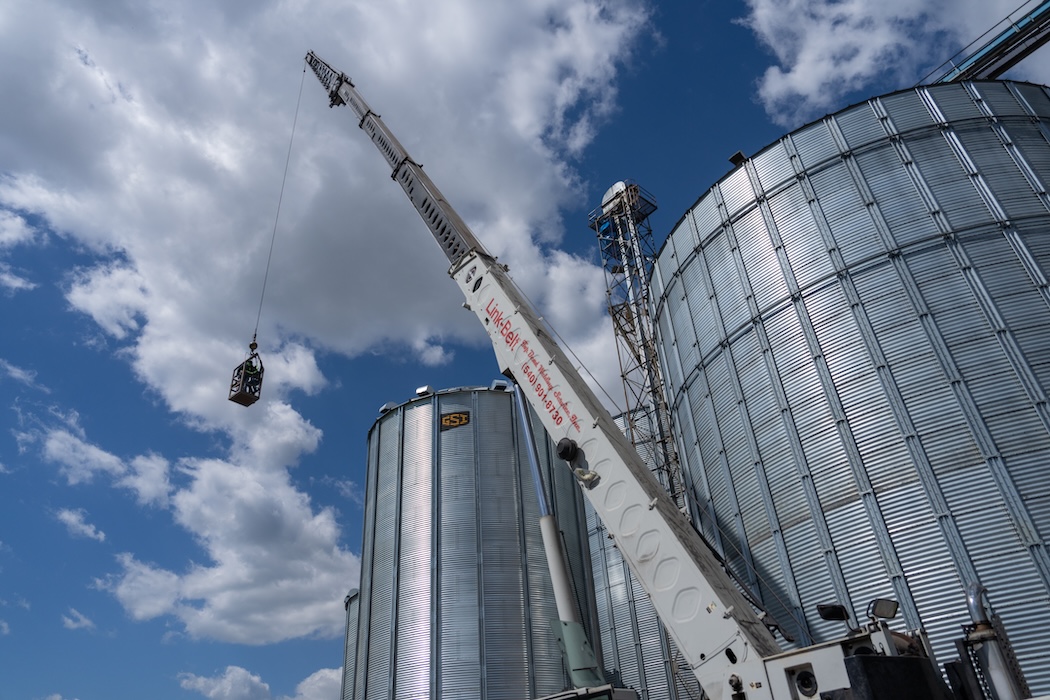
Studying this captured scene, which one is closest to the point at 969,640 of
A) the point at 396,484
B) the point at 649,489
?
the point at 649,489

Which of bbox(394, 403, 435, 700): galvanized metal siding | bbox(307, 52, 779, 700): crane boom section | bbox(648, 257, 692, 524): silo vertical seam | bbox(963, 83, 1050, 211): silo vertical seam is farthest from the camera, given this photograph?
→ bbox(394, 403, 435, 700): galvanized metal siding

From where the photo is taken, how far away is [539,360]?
15.1 meters

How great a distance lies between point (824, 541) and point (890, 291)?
738 cm

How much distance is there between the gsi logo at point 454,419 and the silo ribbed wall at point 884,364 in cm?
1095

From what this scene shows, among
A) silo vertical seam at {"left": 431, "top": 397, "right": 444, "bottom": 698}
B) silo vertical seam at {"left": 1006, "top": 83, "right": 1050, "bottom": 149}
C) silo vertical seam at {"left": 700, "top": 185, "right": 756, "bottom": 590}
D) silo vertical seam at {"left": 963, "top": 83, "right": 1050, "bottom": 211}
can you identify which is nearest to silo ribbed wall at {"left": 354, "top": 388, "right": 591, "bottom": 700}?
silo vertical seam at {"left": 431, "top": 397, "right": 444, "bottom": 698}

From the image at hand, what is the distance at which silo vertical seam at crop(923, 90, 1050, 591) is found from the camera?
16094 millimetres

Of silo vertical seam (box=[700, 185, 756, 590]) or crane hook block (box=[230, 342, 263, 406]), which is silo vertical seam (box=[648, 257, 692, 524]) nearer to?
silo vertical seam (box=[700, 185, 756, 590])

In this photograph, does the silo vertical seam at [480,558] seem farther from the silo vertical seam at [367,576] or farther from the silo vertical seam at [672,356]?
the silo vertical seam at [672,356]

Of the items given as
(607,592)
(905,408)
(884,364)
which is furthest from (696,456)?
(607,592)

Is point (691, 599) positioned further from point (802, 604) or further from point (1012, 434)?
point (1012, 434)

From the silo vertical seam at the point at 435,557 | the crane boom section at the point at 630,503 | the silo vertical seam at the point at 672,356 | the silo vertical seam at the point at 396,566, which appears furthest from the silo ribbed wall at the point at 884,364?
the silo vertical seam at the point at 396,566

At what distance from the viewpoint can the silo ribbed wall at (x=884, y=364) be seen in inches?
664

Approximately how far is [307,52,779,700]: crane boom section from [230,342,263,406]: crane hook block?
884 cm

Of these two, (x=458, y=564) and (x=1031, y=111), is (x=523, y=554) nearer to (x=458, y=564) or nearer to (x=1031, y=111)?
(x=458, y=564)
